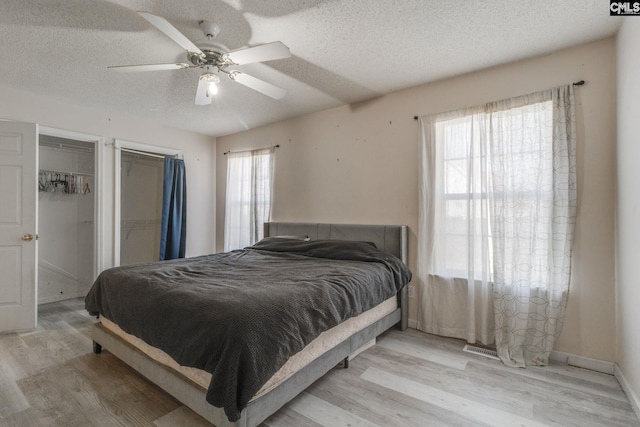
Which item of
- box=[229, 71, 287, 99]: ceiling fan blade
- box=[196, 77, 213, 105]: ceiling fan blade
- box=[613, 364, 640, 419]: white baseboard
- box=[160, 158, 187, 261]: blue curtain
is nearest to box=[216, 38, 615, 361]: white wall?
box=[613, 364, 640, 419]: white baseboard

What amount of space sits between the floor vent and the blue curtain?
12.9ft

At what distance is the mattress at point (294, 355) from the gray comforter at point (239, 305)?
4.5 inches

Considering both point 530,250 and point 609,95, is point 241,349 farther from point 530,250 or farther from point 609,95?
point 609,95

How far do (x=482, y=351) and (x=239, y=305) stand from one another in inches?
86.5

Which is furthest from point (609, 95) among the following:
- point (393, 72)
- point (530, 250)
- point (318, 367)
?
point (318, 367)

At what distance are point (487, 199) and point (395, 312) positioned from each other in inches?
52.8

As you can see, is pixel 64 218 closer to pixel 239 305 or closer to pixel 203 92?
pixel 203 92

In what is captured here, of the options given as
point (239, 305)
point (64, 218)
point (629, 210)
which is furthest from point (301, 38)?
point (64, 218)

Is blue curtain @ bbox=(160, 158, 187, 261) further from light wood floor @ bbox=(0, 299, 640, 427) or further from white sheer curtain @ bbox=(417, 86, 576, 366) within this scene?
white sheer curtain @ bbox=(417, 86, 576, 366)

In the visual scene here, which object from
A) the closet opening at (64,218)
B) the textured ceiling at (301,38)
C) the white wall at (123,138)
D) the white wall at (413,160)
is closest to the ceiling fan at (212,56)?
the textured ceiling at (301,38)

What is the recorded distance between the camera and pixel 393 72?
2.79m

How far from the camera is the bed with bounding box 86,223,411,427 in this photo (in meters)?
1.39

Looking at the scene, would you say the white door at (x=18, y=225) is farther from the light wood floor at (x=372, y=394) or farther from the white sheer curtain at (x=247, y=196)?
the white sheer curtain at (x=247, y=196)

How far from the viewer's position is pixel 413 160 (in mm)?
3115
